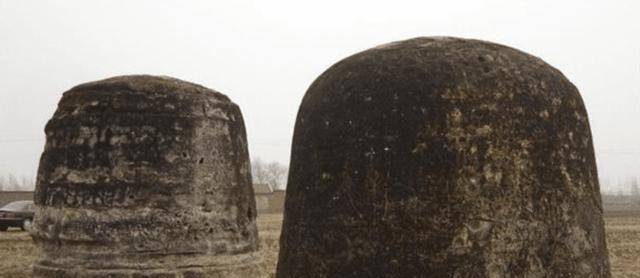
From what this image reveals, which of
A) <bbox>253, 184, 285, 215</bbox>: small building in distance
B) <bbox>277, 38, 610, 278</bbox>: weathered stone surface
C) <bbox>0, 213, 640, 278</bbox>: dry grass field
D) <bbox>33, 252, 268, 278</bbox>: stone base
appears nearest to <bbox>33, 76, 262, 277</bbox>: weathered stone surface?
<bbox>33, 252, 268, 278</bbox>: stone base

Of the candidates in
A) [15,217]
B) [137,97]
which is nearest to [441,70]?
[137,97]

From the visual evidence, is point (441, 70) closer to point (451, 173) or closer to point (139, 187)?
point (451, 173)

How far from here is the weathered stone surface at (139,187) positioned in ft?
23.2

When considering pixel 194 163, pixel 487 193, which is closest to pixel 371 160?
pixel 487 193

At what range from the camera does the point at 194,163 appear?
7.41m

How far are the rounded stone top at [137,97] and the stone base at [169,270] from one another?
1.62m

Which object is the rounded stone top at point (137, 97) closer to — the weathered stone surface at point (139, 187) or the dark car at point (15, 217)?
the weathered stone surface at point (139, 187)

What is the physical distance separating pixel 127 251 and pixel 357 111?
5.05 metres

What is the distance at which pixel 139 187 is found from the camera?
7125 mm

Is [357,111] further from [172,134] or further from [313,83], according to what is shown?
[172,134]

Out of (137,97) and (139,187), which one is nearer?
(139,187)

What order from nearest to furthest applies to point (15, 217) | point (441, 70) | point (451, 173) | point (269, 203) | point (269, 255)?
1. point (451, 173)
2. point (441, 70)
3. point (269, 255)
4. point (15, 217)
5. point (269, 203)

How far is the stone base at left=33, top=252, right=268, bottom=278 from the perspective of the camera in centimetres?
707

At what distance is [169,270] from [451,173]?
5.28 metres
